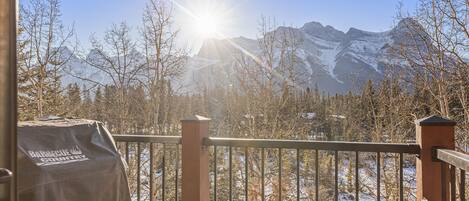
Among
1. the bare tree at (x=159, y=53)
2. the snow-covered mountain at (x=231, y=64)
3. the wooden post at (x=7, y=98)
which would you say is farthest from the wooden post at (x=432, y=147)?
the bare tree at (x=159, y=53)

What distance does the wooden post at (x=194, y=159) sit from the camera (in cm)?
295

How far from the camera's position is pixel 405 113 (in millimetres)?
12672

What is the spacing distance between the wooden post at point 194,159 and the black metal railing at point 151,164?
11 cm

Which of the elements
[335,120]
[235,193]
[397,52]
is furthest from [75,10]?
[335,120]

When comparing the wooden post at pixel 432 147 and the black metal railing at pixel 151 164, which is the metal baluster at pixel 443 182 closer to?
the wooden post at pixel 432 147

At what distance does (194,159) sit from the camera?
2.96 meters

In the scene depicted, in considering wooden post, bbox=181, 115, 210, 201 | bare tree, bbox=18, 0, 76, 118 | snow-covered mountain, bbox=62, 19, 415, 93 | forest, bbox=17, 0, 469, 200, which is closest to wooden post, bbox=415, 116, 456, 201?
wooden post, bbox=181, 115, 210, 201

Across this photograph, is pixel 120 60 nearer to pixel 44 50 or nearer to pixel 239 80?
pixel 44 50

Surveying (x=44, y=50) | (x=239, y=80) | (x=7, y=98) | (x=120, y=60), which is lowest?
(x=7, y=98)

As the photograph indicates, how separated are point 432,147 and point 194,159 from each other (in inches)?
67.9

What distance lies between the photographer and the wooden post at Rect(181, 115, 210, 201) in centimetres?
295

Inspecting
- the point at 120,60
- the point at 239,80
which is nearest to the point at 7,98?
the point at 120,60

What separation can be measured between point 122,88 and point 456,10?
33.0ft

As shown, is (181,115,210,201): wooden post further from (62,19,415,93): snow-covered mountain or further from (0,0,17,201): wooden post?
(62,19,415,93): snow-covered mountain
